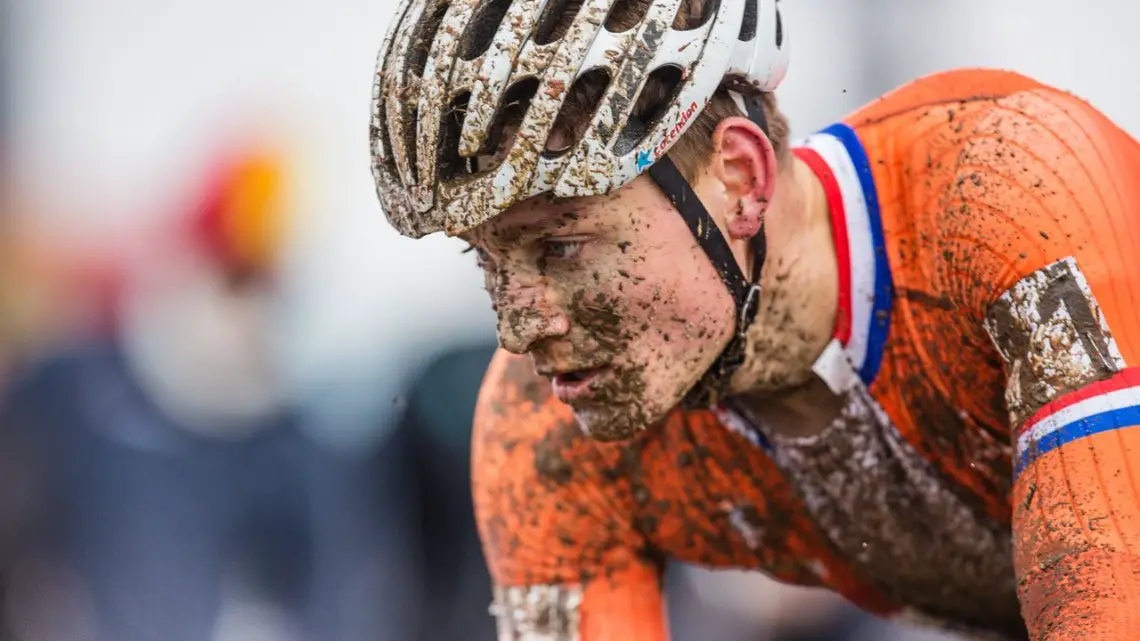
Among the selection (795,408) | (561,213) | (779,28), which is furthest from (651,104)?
(795,408)

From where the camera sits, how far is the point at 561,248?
3.14m

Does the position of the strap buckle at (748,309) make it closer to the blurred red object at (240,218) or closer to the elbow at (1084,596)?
the elbow at (1084,596)

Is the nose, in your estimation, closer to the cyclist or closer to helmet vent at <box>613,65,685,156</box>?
the cyclist

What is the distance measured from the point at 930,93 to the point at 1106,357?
890 mm

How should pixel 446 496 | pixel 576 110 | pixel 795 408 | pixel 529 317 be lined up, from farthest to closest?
pixel 446 496 → pixel 795 408 → pixel 529 317 → pixel 576 110

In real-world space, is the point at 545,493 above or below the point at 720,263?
below

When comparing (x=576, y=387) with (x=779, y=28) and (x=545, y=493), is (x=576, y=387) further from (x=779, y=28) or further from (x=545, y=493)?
(x=779, y=28)

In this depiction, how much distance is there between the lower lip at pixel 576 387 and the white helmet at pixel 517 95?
0.40m

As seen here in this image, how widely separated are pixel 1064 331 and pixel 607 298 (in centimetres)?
82

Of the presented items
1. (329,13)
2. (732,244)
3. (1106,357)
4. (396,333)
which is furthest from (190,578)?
(1106,357)

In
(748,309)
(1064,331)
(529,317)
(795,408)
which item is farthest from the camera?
(795,408)

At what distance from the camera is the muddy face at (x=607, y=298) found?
3.12 m

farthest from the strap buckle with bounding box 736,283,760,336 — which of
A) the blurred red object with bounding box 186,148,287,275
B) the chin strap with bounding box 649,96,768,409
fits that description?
the blurred red object with bounding box 186,148,287,275

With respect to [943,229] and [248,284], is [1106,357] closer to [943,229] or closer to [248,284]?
[943,229]
